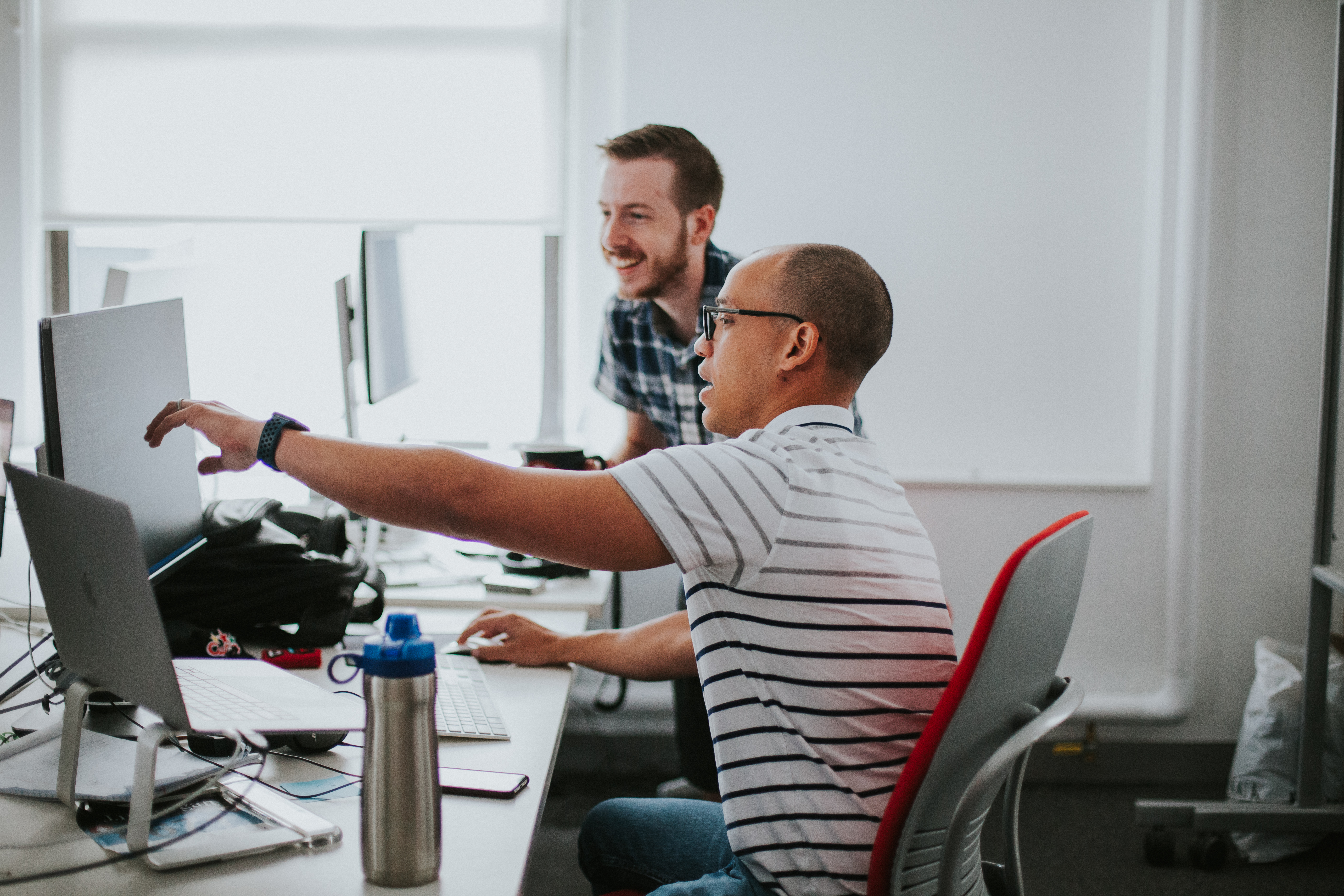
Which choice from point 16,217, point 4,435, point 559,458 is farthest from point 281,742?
point 16,217

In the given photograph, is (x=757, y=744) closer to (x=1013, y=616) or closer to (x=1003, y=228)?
(x=1013, y=616)

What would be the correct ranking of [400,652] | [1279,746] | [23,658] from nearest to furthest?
[400,652] → [23,658] → [1279,746]

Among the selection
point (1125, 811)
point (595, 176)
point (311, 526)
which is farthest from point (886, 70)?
point (1125, 811)

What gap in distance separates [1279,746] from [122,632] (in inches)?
104

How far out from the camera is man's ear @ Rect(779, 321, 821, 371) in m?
1.18

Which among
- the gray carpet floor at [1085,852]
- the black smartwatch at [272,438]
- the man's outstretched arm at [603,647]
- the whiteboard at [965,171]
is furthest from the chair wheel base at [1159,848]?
the black smartwatch at [272,438]

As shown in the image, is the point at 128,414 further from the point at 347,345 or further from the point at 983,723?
the point at 983,723

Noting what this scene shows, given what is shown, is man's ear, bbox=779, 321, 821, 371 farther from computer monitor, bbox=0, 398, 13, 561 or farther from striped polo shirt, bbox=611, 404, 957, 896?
computer monitor, bbox=0, 398, 13, 561

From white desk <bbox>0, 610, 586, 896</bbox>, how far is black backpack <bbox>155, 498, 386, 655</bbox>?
0.43m

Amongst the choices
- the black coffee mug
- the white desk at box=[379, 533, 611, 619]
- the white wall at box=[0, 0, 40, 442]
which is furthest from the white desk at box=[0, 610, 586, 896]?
the white wall at box=[0, 0, 40, 442]

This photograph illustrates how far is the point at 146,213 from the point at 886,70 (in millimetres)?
2072

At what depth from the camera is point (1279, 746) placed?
2576 mm

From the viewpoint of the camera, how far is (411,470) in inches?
40.6

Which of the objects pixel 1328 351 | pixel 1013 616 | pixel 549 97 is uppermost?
pixel 549 97
